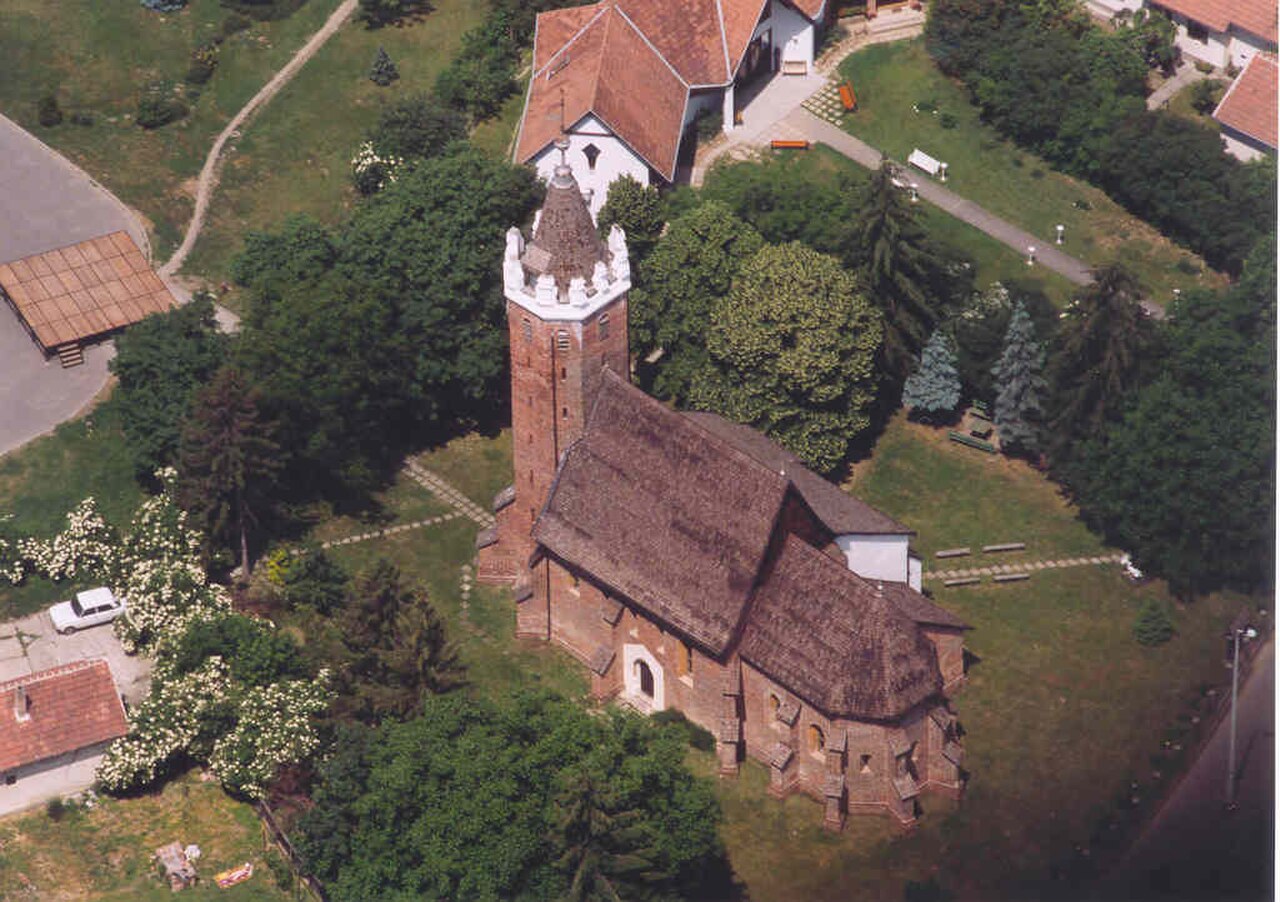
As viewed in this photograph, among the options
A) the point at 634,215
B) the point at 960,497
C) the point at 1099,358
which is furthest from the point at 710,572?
the point at 634,215

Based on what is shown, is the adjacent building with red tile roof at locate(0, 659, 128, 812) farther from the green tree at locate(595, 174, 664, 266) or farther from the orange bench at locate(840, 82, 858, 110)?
the orange bench at locate(840, 82, 858, 110)

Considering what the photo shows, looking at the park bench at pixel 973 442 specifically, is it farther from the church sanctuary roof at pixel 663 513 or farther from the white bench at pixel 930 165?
the church sanctuary roof at pixel 663 513

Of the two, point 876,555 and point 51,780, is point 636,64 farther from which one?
point 51,780

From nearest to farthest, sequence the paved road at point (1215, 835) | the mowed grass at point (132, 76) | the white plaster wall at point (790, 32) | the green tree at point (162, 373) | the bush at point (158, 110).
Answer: the paved road at point (1215, 835) → the green tree at point (162, 373) → the mowed grass at point (132, 76) → the white plaster wall at point (790, 32) → the bush at point (158, 110)

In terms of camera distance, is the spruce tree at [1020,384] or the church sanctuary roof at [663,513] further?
the spruce tree at [1020,384]

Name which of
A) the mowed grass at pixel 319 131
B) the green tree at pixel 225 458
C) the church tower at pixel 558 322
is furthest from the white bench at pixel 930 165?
the green tree at pixel 225 458
